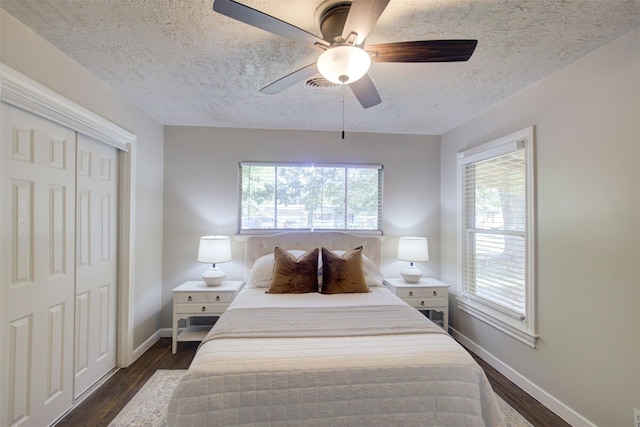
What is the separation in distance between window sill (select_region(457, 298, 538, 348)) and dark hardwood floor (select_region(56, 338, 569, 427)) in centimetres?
41

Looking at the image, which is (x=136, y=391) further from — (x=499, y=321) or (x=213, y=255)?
(x=499, y=321)

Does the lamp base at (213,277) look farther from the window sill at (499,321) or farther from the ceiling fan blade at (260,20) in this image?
the window sill at (499,321)

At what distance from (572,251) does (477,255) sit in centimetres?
106

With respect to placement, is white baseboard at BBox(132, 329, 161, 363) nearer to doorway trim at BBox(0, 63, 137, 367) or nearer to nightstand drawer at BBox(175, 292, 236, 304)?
doorway trim at BBox(0, 63, 137, 367)

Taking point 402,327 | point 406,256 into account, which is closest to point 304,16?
point 402,327

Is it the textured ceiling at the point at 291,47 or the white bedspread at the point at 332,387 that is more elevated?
the textured ceiling at the point at 291,47

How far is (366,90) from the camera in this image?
1832 millimetres

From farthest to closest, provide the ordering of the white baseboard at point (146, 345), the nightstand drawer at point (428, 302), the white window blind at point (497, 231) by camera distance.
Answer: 1. the nightstand drawer at point (428, 302)
2. the white baseboard at point (146, 345)
3. the white window blind at point (497, 231)

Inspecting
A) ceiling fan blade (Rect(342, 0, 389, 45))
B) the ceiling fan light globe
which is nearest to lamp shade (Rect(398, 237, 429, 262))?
the ceiling fan light globe

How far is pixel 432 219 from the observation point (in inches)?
146

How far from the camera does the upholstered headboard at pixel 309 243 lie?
132 inches

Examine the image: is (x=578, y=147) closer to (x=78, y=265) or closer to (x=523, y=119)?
(x=523, y=119)

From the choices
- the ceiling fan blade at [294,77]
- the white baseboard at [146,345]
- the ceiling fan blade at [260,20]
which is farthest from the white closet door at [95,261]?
the ceiling fan blade at [260,20]

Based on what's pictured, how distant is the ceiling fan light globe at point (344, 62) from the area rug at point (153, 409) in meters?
2.30
